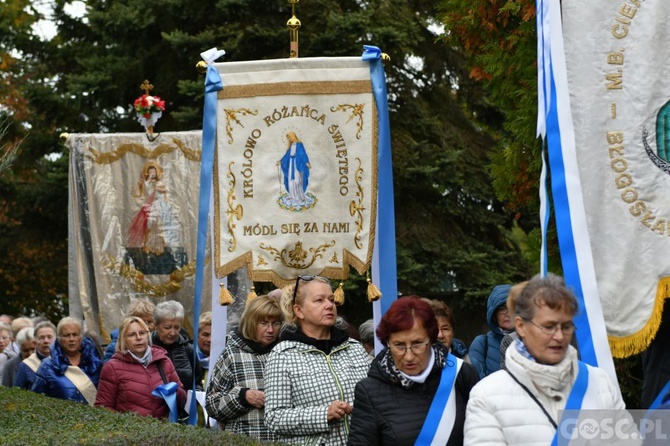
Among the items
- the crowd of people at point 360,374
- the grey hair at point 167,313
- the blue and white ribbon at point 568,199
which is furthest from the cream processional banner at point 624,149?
the grey hair at point 167,313

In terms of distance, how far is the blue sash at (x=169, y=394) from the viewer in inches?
380

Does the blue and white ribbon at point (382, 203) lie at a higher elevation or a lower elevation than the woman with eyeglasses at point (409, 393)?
higher

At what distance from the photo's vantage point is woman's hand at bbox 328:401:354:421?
6605 millimetres

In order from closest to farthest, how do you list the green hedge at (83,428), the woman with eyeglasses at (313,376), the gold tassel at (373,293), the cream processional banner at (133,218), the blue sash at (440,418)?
the blue sash at (440,418) → the woman with eyeglasses at (313,376) → the green hedge at (83,428) → the gold tassel at (373,293) → the cream processional banner at (133,218)

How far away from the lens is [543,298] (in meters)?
5.33

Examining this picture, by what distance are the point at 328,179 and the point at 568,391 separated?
442 centimetres

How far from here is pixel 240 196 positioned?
9.43 m

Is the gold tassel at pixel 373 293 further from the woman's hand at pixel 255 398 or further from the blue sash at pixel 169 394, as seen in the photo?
the blue sash at pixel 169 394

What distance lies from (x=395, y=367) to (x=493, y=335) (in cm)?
282

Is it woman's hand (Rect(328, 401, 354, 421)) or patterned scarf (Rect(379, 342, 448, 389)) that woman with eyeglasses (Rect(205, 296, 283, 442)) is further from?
patterned scarf (Rect(379, 342, 448, 389))

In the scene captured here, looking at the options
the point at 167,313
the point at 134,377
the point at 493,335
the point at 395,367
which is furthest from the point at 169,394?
the point at 395,367

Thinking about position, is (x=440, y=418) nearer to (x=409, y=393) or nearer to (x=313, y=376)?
(x=409, y=393)

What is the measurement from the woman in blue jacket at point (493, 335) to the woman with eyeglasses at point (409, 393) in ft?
8.25

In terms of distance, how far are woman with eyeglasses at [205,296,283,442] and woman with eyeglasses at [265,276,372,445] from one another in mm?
852
